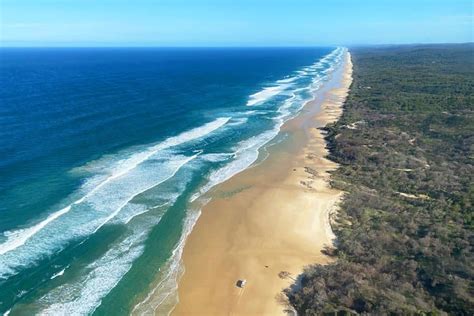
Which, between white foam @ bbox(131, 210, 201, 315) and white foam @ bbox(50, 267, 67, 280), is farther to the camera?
white foam @ bbox(50, 267, 67, 280)

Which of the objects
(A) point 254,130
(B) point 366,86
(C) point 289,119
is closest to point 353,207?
(A) point 254,130

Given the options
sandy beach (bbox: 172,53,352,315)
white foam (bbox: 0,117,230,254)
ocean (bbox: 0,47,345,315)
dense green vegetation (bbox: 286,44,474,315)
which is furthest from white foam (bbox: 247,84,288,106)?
sandy beach (bbox: 172,53,352,315)

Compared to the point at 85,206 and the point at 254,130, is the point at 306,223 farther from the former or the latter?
the point at 254,130

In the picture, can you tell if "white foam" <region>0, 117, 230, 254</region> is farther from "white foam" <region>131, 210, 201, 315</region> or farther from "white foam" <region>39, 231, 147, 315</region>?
"white foam" <region>131, 210, 201, 315</region>

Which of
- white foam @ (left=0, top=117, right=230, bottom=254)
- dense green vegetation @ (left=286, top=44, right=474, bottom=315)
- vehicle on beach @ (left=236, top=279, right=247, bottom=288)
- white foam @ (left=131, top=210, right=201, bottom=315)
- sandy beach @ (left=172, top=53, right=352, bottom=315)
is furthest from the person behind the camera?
white foam @ (left=0, top=117, right=230, bottom=254)

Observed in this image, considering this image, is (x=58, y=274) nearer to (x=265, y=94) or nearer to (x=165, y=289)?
(x=165, y=289)

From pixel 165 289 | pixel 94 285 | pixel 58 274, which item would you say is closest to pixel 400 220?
pixel 165 289

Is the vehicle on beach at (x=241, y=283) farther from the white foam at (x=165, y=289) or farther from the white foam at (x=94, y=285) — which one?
the white foam at (x=94, y=285)
